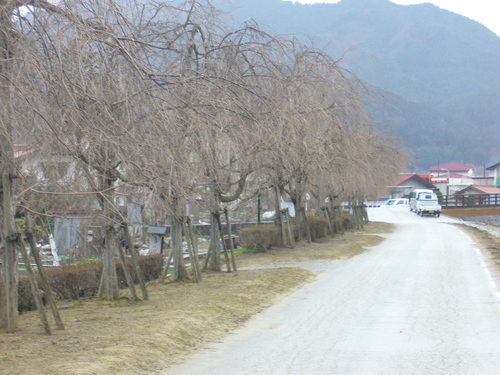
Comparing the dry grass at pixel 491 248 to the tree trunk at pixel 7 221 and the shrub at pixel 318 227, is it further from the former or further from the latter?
the tree trunk at pixel 7 221

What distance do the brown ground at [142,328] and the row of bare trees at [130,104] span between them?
2.80 ft

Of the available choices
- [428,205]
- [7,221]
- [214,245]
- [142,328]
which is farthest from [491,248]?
[428,205]

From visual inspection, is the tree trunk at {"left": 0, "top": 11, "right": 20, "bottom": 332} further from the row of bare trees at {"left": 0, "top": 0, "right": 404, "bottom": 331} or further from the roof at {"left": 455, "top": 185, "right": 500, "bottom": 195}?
the roof at {"left": 455, "top": 185, "right": 500, "bottom": 195}

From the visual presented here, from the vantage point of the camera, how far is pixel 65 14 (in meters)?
6.88

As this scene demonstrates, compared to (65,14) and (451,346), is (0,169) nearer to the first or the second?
(65,14)

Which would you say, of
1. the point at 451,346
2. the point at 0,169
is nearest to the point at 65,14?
the point at 0,169

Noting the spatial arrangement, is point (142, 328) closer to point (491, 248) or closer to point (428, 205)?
point (491, 248)

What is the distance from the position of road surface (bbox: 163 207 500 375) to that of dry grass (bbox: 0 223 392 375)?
0.40 m

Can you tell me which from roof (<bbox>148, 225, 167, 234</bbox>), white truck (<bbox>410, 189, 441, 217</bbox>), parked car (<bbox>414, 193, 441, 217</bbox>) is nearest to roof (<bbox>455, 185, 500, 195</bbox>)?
white truck (<bbox>410, 189, 441, 217</bbox>)

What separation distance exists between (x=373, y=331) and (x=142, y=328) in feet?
11.0

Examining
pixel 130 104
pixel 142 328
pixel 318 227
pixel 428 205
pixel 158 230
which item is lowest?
pixel 142 328

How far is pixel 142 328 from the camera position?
8.14m

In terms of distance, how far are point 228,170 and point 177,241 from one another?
6.72 ft

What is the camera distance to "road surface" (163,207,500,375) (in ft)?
21.9
